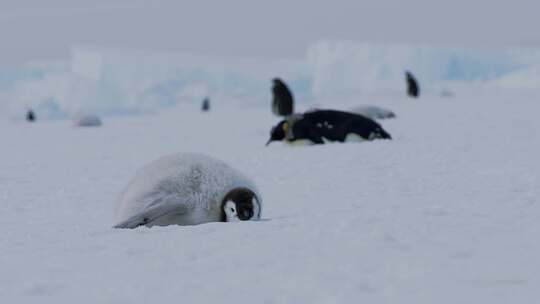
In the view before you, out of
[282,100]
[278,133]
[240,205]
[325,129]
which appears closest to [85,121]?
[282,100]

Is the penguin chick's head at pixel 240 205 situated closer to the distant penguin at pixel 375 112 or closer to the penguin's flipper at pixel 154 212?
the penguin's flipper at pixel 154 212

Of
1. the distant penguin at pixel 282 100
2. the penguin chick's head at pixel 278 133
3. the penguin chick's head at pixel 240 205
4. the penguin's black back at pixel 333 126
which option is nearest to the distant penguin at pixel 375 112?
the distant penguin at pixel 282 100

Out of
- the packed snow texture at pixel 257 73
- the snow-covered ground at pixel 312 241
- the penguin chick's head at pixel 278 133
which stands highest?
the packed snow texture at pixel 257 73

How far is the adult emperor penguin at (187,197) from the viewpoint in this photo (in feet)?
11.2

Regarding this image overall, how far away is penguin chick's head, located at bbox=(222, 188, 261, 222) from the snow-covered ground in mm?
151

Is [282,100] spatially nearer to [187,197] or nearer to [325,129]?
[325,129]

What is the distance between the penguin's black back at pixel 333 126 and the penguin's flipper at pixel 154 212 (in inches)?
187

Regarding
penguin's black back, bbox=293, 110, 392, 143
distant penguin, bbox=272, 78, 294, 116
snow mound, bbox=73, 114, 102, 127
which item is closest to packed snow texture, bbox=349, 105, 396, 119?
distant penguin, bbox=272, 78, 294, 116

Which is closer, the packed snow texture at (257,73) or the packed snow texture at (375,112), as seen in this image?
the packed snow texture at (375,112)

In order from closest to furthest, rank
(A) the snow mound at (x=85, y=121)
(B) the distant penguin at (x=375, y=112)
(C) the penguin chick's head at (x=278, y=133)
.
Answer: (C) the penguin chick's head at (x=278, y=133) < (B) the distant penguin at (x=375, y=112) < (A) the snow mound at (x=85, y=121)

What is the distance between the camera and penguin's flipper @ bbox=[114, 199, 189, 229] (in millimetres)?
3348

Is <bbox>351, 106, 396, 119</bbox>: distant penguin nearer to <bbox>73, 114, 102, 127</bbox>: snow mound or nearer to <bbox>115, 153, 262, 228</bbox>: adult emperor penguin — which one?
<bbox>73, 114, 102, 127</bbox>: snow mound

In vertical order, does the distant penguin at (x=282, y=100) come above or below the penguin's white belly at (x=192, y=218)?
above

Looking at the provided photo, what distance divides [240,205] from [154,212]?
39cm
